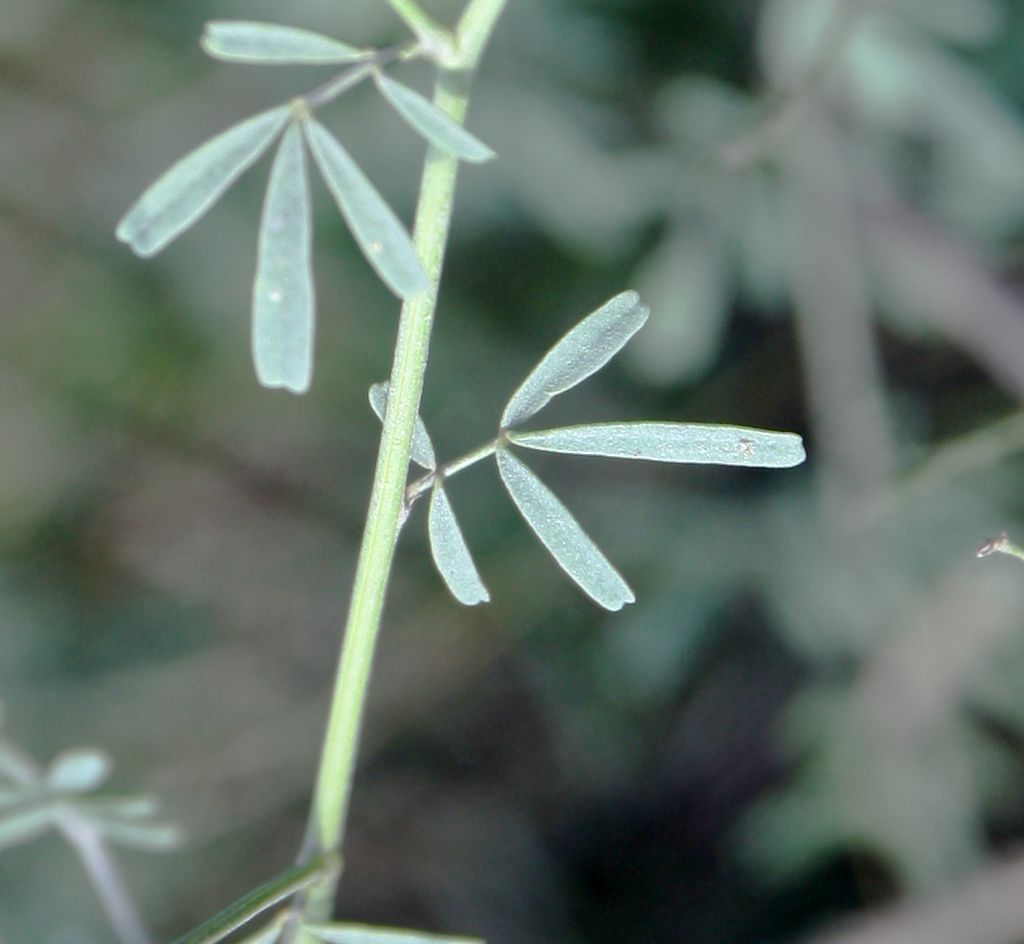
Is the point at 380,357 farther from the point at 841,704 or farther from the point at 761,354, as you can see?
the point at 841,704

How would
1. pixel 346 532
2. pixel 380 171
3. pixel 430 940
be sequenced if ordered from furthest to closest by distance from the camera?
pixel 346 532, pixel 380 171, pixel 430 940

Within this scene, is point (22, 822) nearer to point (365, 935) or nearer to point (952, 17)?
point (365, 935)

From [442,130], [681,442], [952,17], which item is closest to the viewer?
[442,130]

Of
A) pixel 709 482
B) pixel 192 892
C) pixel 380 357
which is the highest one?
pixel 380 357

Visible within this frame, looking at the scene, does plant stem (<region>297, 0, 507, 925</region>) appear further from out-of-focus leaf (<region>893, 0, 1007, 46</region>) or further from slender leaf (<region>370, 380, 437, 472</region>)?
out-of-focus leaf (<region>893, 0, 1007, 46</region>)

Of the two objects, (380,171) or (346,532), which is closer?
(380,171)

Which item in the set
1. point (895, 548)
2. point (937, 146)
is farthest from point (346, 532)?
point (937, 146)

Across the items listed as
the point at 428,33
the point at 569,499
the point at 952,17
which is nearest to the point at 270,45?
the point at 428,33

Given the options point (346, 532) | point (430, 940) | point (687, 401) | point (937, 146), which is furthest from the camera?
Result: point (346, 532)
